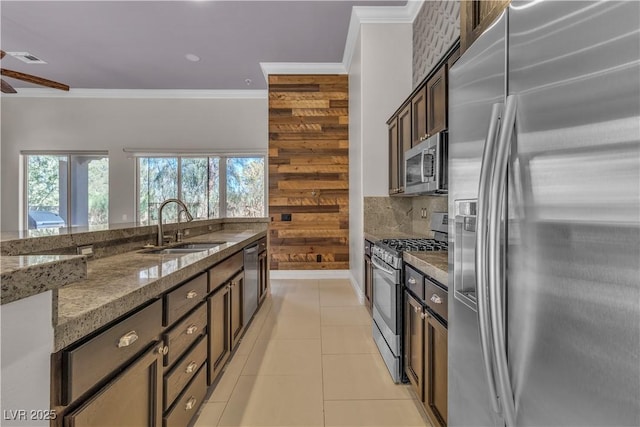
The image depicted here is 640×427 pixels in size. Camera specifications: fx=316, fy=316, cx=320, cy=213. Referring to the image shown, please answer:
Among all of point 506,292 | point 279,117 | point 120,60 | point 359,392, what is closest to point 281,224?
point 279,117

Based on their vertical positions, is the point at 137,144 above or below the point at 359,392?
above

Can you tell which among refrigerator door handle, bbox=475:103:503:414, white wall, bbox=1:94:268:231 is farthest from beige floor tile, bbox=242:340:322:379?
white wall, bbox=1:94:268:231

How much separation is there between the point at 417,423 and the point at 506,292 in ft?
4.49

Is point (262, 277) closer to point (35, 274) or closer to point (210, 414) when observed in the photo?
point (210, 414)

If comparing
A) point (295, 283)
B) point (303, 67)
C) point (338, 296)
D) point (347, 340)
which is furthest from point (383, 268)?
point (303, 67)

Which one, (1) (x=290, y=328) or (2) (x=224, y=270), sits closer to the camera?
(2) (x=224, y=270)

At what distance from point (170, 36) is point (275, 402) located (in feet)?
15.7

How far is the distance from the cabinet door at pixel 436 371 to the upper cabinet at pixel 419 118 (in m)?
1.35

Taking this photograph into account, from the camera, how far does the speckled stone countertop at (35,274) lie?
603 mm

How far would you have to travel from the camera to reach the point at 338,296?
419 centimetres

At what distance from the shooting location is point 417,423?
1.74 m

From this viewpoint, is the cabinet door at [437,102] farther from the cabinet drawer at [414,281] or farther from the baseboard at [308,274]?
the baseboard at [308,274]

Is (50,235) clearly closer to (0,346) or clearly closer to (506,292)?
(0,346)

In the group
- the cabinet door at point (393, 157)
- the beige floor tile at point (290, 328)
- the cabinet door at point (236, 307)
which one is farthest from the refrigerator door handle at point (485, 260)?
the cabinet door at point (393, 157)
